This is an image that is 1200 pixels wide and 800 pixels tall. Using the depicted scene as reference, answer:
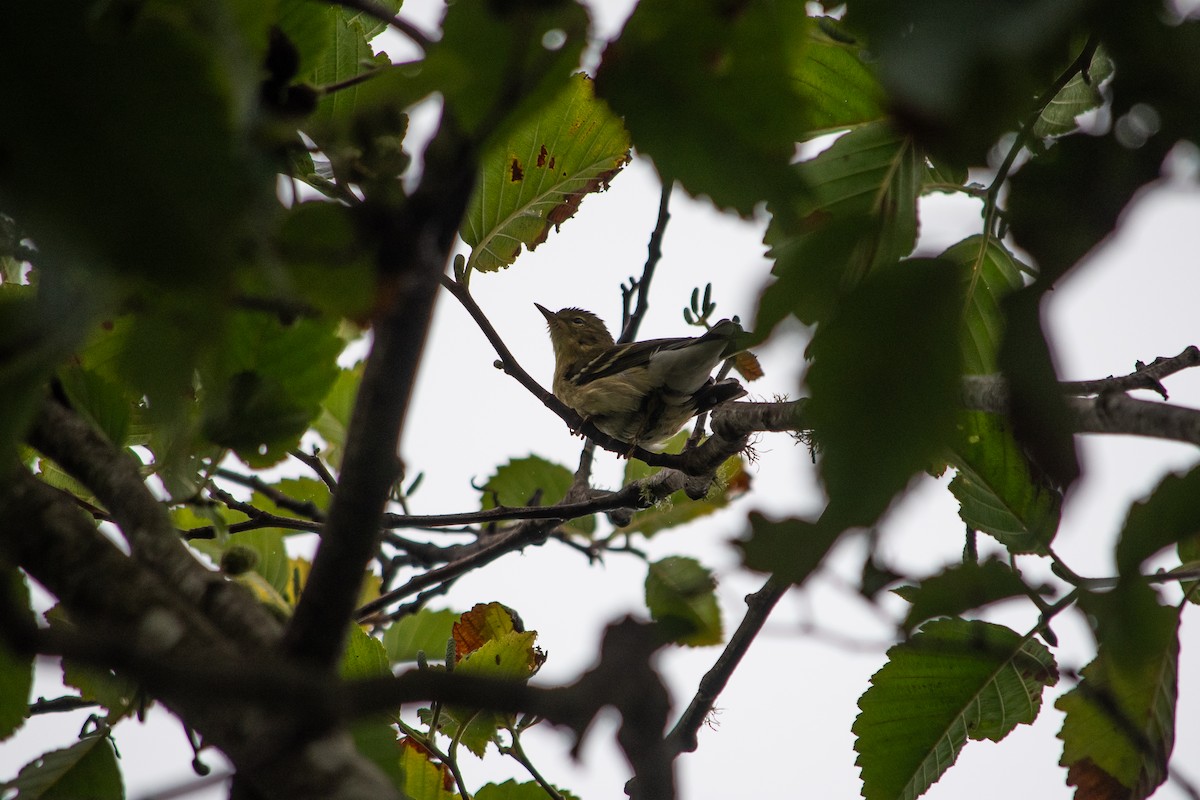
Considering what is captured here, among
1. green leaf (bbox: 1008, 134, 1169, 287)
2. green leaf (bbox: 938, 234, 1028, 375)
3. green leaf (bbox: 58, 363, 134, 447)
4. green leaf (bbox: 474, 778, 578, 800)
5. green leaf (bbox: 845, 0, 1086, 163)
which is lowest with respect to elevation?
green leaf (bbox: 845, 0, 1086, 163)

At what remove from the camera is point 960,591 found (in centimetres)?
112

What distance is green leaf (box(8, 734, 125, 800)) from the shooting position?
1.85 meters

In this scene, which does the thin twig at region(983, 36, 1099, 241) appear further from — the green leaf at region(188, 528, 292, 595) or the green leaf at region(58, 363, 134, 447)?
the green leaf at region(188, 528, 292, 595)

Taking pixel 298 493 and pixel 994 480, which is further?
pixel 298 493

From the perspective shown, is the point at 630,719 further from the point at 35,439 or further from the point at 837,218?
the point at 35,439

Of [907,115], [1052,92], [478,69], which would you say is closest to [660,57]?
[478,69]

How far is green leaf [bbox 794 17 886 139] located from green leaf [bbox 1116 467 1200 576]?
122 cm

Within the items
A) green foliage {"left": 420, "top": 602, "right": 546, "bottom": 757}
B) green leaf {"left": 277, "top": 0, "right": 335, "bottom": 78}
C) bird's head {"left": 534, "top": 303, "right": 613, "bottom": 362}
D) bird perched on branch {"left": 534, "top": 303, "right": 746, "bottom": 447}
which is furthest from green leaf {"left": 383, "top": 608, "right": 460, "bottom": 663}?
bird's head {"left": 534, "top": 303, "right": 613, "bottom": 362}

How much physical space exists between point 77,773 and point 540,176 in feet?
6.59

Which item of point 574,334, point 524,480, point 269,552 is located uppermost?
point 574,334

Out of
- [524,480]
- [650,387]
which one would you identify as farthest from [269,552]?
[650,387]

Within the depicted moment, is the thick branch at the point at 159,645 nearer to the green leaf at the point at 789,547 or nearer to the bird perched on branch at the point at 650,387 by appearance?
the green leaf at the point at 789,547

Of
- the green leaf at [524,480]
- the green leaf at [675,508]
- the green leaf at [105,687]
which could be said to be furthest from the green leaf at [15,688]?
the green leaf at [524,480]

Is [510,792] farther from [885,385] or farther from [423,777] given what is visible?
[885,385]
